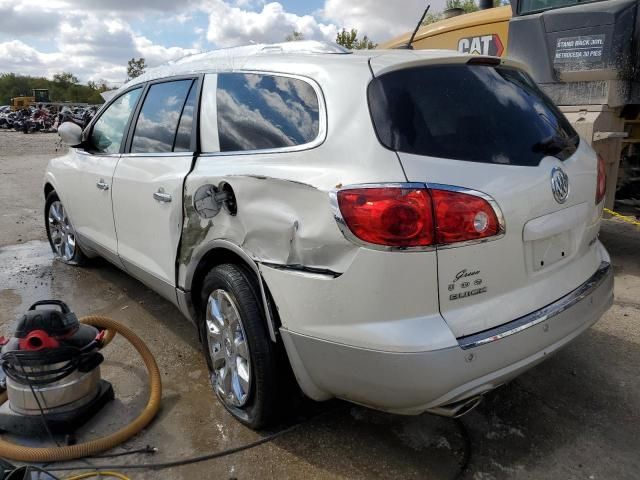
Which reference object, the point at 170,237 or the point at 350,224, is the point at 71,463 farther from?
the point at 350,224

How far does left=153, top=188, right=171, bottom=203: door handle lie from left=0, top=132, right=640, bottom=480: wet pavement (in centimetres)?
107

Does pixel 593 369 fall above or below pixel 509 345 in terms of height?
below

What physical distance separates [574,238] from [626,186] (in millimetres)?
3402

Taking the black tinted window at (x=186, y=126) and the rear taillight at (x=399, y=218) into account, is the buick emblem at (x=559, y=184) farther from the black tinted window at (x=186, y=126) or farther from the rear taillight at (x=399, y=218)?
the black tinted window at (x=186, y=126)

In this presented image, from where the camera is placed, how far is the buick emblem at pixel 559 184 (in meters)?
2.35

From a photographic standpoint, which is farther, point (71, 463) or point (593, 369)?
point (593, 369)

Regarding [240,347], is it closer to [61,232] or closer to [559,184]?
[559,184]

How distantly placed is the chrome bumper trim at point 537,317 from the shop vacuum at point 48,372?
1844mm

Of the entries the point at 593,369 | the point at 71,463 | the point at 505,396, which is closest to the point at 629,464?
the point at 505,396

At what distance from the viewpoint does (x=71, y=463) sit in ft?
8.49

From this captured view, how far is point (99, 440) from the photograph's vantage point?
2.63m

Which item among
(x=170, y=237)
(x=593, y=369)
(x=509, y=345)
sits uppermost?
(x=170, y=237)

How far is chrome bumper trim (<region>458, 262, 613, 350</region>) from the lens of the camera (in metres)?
2.07

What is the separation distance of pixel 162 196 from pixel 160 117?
643 mm
